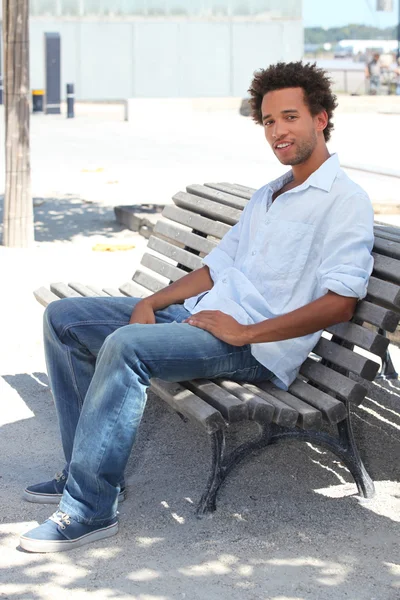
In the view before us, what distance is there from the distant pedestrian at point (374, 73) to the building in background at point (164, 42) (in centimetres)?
298

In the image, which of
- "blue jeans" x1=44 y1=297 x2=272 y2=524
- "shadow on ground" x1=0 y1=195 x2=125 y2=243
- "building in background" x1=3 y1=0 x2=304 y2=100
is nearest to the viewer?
"blue jeans" x1=44 y1=297 x2=272 y2=524

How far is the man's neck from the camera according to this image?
3982 mm

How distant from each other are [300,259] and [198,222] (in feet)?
5.63

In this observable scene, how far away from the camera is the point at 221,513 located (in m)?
3.99

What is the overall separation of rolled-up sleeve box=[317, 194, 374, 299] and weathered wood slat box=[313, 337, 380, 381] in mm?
247

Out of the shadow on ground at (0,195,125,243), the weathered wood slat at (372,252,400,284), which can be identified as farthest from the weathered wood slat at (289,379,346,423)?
the shadow on ground at (0,195,125,243)

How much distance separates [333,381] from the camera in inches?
152

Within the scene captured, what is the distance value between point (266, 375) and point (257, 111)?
3.55ft

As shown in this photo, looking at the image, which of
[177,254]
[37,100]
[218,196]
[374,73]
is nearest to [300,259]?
[177,254]

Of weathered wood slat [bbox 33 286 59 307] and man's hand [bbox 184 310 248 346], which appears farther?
weathered wood slat [bbox 33 286 59 307]

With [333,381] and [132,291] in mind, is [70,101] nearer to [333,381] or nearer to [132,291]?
[132,291]

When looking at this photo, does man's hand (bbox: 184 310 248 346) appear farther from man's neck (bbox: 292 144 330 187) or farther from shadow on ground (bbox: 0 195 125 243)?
shadow on ground (bbox: 0 195 125 243)

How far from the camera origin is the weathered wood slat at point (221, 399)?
3.63 metres

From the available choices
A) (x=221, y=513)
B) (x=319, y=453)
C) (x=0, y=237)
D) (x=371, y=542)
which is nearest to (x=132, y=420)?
(x=221, y=513)
